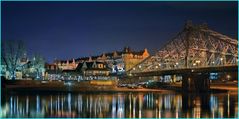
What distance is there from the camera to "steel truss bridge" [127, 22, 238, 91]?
7944 centimetres

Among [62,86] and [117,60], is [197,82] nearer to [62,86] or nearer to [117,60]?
[62,86]

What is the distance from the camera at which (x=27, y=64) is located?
306 ft

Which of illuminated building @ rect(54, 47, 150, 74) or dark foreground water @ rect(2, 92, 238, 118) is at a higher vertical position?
illuminated building @ rect(54, 47, 150, 74)

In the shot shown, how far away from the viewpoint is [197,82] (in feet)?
272

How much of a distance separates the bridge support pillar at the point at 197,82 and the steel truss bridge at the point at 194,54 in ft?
3.94

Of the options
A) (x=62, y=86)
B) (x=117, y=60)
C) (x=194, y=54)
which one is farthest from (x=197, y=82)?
(x=117, y=60)

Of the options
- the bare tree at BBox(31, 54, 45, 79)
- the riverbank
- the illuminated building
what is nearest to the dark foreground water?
the riverbank

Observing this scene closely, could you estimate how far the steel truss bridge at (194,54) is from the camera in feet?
261

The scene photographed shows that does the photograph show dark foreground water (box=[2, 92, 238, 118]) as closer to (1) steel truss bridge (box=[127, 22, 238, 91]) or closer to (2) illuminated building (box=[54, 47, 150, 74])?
(1) steel truss bridge (box=[127, 22, 238, 91])

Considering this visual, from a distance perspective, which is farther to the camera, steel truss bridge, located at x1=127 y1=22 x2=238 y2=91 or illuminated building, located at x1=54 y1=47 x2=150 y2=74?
illuminated building, located at x1=54 y1=47 x2=150 y2=74

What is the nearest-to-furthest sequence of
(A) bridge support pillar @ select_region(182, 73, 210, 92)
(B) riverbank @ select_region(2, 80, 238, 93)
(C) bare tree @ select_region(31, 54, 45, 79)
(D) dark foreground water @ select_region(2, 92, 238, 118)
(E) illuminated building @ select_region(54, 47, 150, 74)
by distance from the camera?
(D) dark foreground water @ select_region(2, 92, 238, 118)
(B) riverbank @ select_region(2, 80, 238, 93)
(A) bridge support pillar @ select_region(182, 73, 210, 92)
(C) bare tree @ select_region(31, 54, 45, 79)
(E) illuminated building @ select_region(54, 47, 150, 74)

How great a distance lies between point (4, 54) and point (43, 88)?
799cm

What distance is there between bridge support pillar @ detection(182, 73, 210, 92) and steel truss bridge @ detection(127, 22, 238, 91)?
47.3 inches

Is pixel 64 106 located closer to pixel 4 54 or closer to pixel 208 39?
pixel 4 54
